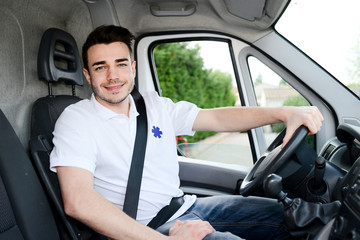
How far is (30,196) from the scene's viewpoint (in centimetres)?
117

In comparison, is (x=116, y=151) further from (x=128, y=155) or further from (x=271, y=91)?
(x=271, y=91)

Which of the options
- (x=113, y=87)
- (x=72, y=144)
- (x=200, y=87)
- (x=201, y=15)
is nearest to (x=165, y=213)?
(x=72, y=144)

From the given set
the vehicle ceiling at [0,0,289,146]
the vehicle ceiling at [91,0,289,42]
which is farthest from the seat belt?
the vehicle ceiling at [91,0,289,42]

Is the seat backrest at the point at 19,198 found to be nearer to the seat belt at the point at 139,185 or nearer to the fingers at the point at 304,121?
the seat belt at the point at 139,185

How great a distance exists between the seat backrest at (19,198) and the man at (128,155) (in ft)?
0.32

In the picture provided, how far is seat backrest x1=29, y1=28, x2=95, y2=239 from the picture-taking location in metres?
1.26

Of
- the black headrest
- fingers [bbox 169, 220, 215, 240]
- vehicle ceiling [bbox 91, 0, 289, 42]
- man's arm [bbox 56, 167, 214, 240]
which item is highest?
vehicle ceiling [bbox 91, 0, 289, 42]

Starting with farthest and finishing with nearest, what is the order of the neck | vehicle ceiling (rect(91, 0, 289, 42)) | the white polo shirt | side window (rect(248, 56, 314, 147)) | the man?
1. side window (rect(248, 56, 314, 147))
2. vehicle ceiling (rect(91, 0, 289, 42))
3. the neck
4. the white polo shirt
5. the man

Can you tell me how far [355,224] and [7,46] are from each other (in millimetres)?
1376

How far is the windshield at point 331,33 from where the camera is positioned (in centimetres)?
173

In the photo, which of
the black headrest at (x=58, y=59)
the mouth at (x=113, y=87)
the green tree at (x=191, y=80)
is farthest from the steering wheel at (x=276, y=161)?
the green tree at (x=191, y=80)

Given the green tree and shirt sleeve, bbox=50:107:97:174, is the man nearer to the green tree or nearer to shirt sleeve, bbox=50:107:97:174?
shirt sleeve, bbox=50:107:97:174

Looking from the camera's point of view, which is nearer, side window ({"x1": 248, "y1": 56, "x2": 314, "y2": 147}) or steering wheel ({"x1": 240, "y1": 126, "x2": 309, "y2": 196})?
steering wheel ({"x1": 240, "y1": 126, "x2": 309, "y2": 196})

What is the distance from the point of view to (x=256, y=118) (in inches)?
59.6
